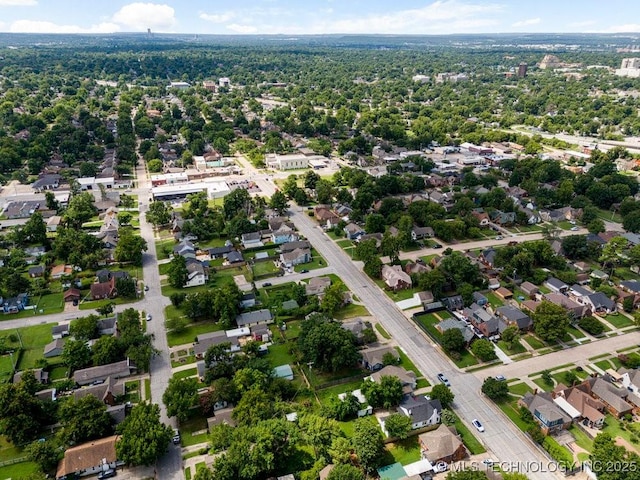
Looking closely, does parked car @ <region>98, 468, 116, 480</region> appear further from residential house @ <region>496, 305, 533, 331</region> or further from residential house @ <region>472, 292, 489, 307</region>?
residential house @ <region>472, 292, 489, 307</region>

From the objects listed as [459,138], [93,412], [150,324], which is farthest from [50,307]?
[459,138]

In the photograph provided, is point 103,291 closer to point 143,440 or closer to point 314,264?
point 314,264

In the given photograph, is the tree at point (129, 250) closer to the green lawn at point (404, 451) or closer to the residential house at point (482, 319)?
the green lawn at point (404, 451)

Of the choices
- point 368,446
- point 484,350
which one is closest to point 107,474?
point 368,446

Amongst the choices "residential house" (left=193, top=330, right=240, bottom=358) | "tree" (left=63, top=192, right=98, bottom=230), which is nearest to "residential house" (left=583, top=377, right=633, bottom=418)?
"residential house" (left=193, top=330, right=240, bottom=358)

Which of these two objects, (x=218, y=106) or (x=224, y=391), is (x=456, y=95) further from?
(x=224, y=391)
